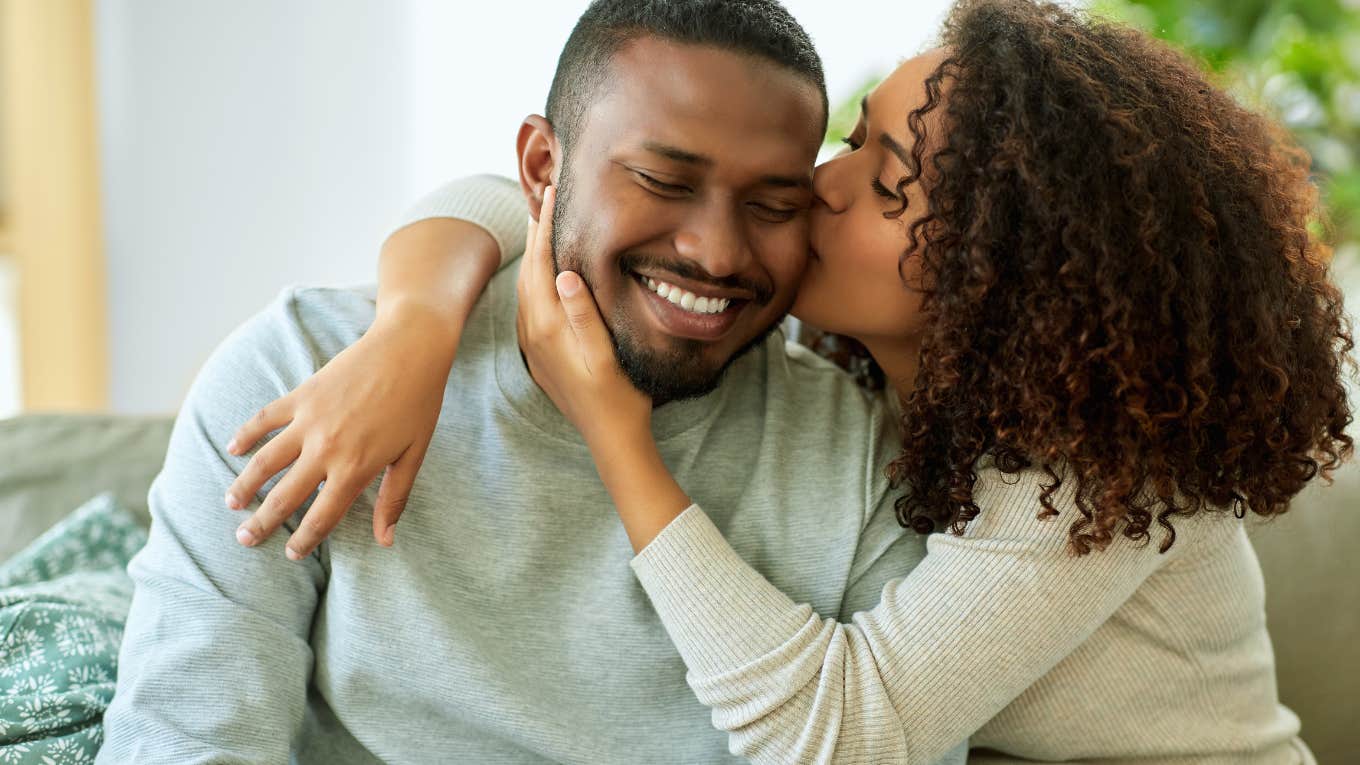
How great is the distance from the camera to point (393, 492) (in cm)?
121

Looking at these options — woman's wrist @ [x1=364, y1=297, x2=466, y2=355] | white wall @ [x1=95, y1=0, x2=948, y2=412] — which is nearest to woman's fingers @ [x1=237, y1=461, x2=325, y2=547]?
woman's wrist @ [x1=364, y1=297, x2=466, y2=355]

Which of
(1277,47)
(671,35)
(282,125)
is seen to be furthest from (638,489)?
(282,125)

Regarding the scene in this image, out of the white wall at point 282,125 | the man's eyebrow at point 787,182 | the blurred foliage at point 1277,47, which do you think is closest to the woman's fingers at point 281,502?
the man's eyebrow at point 787,182

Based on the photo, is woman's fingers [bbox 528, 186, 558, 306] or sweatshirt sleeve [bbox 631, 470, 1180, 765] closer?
sweatshirt sleeve [bbox 631, 470, 1180, 765]

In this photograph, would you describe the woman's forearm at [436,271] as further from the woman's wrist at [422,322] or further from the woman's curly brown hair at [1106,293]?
the woman's curly brown hair at [1106,293]

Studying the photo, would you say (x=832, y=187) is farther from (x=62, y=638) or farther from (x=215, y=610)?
(x=62, y=638)

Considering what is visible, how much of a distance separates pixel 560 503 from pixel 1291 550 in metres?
1.13

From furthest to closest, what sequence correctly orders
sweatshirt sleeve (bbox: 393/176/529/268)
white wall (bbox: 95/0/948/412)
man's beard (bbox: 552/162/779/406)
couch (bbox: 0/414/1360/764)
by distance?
white wall (bbox: 95/0/948/412), couch (bbox: 0/414/1360/764), sweatshirt sleeve (bbox: 393/176/529/268), man's beard (bbox: 552/162/779/406)

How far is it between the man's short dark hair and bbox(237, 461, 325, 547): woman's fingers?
45 centimetres

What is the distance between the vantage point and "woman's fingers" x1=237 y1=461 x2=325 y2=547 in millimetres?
1172

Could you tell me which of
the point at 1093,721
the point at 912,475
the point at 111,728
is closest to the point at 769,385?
the point at 912,475

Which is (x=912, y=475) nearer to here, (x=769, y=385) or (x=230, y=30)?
(x=769, y=385)

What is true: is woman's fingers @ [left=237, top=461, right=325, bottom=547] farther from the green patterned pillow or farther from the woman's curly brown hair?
the woman's curly brown hair

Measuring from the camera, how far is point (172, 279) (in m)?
3.69
